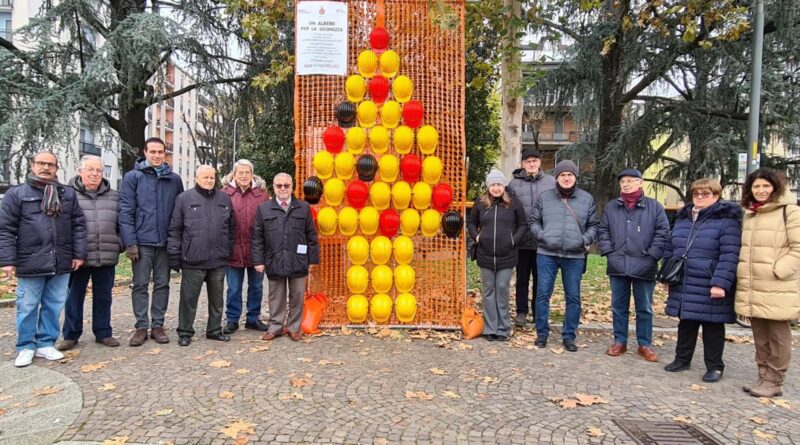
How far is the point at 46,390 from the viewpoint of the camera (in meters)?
4.43

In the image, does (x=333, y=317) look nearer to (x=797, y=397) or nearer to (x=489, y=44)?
(x=797, y=397)

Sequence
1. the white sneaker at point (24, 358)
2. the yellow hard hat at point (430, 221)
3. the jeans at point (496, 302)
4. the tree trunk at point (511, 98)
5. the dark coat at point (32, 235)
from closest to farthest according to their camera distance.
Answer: the dark coat at point (32, 235) → the white sneaker at point (24, 358) → the jeans at point (496, 302) → the yellow hard hat at point (430, 221) → the tree trunk at point (511, 98)

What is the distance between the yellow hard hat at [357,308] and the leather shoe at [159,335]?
2077 millimetres

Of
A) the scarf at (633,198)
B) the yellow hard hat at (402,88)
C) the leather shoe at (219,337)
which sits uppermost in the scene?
the yellow hard hat at (402,88)

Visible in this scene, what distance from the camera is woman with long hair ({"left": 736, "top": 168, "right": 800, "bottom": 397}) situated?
448 cm

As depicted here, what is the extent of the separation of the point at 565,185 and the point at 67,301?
551cm

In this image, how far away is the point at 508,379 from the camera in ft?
16.1

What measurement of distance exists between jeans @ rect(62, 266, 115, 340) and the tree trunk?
5516 mm

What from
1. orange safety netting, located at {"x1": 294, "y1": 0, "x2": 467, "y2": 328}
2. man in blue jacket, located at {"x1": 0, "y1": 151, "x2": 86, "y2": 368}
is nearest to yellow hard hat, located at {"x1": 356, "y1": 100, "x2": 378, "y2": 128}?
orange safety netting, located at {"x1": 294, "y1": 0, "x2": 467, "y2": 328}

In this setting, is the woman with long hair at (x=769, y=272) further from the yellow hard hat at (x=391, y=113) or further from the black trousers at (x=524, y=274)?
the yellow hard hat at (x=391, y=113)

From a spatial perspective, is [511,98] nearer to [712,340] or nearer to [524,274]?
[524,274]

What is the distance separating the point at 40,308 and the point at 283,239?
2.46 meters

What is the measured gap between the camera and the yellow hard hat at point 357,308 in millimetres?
6531

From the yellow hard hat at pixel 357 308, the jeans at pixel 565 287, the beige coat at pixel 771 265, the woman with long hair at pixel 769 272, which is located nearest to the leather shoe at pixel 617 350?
the jeans at pixel 565 287
